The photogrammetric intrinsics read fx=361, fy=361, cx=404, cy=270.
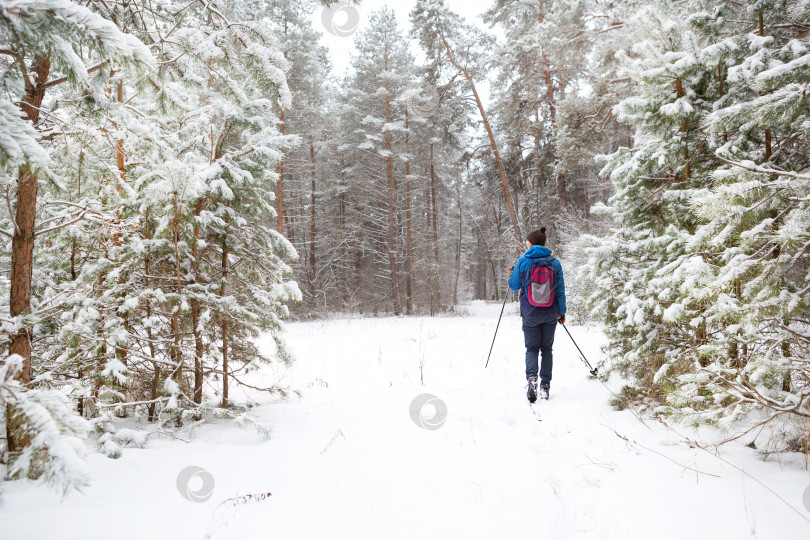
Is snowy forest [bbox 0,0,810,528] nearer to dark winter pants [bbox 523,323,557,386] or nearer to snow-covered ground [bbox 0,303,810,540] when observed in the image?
snow-covered ground [bbox 0,303,810,540]

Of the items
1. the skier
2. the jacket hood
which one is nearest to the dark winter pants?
the skier

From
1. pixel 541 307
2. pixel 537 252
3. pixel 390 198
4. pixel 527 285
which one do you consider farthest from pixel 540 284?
pixel 390 198

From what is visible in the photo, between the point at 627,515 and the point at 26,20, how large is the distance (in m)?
4.25

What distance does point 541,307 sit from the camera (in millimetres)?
4824

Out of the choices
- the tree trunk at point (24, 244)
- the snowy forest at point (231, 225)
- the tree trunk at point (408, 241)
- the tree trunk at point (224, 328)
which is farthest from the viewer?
the tree trunk at point (408, 241)

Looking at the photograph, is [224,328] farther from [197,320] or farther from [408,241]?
[408,241]

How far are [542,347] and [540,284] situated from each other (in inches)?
33.4

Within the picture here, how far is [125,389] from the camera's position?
3371 mm

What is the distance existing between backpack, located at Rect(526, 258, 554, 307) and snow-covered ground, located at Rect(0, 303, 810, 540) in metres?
1.32

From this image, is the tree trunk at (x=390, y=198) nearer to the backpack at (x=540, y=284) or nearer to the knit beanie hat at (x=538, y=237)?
the knit beanie hat at (x=538, y=237)

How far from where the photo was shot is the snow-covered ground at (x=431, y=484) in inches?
86.4

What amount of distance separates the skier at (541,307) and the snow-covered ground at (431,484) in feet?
1.50

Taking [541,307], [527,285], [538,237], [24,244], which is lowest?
[541,307]

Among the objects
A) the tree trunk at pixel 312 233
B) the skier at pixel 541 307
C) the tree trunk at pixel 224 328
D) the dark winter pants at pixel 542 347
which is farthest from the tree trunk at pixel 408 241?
the tree trunk at pixel 224 328
